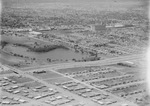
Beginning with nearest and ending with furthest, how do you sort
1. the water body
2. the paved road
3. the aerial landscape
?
1. the aerial landscape
2. the paved road
3. the water body

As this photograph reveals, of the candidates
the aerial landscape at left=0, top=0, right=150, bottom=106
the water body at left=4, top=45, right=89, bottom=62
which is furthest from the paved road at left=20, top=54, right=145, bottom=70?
the water body at left=4, top=45, right=89, bottom=62

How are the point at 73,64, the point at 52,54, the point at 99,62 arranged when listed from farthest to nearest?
the point at 52,54 < the point at 99,62 < the point at 73,64

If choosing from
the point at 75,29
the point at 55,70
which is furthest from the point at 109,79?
the point at 75,29

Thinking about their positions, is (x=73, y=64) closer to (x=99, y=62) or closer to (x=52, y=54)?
(x=99, y=62)

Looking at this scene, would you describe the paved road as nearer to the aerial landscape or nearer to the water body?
the aerial landscape

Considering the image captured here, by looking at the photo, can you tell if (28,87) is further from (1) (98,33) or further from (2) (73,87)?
(1) (98,33)

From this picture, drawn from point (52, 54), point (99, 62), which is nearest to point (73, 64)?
point (99, 62)

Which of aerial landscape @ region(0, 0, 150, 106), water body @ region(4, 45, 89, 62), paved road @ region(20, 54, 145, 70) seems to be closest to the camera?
aerial landscape @ region(0, 0, 150, 106)
